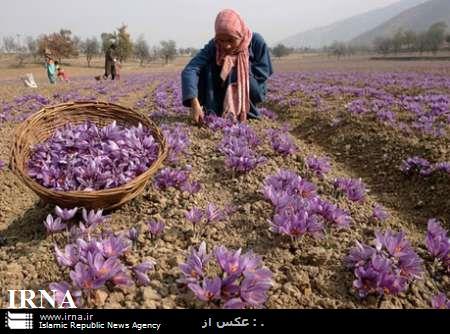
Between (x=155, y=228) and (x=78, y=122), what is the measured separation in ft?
5.79

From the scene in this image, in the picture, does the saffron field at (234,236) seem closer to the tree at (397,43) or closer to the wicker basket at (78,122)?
the wicker basket at (78,122)

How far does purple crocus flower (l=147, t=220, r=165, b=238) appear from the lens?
3.05 m

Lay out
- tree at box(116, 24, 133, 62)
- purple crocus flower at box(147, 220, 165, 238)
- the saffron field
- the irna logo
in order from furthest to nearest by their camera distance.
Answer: tree at box(116, 24, 133, 62)
purple crocus flower at box(147, 220, 165, 238)
the saffron field
the irna logo

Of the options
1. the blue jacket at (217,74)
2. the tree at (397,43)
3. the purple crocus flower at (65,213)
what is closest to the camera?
the purple crocus flower at (65,213)

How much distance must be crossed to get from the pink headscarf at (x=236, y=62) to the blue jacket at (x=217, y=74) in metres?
0.19

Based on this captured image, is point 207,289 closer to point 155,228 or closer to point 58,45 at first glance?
point 155,228

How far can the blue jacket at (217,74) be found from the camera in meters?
6.84

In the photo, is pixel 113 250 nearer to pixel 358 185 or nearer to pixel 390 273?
pixel 390 273

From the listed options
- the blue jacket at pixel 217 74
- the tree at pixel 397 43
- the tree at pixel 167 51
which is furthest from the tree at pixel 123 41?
the tree at pixel 397 43

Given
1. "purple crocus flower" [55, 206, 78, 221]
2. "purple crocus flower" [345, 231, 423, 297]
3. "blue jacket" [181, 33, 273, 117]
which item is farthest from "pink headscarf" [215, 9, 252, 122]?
"purple crocus flower" [345, 231, 423, 297]

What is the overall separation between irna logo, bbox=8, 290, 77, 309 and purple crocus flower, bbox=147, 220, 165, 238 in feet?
2.85

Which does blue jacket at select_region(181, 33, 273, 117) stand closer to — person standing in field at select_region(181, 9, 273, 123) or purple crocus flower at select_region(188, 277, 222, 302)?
person standing in field at select_region(181, 9, 273, 123)

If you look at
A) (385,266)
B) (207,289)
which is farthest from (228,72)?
(207,289)
